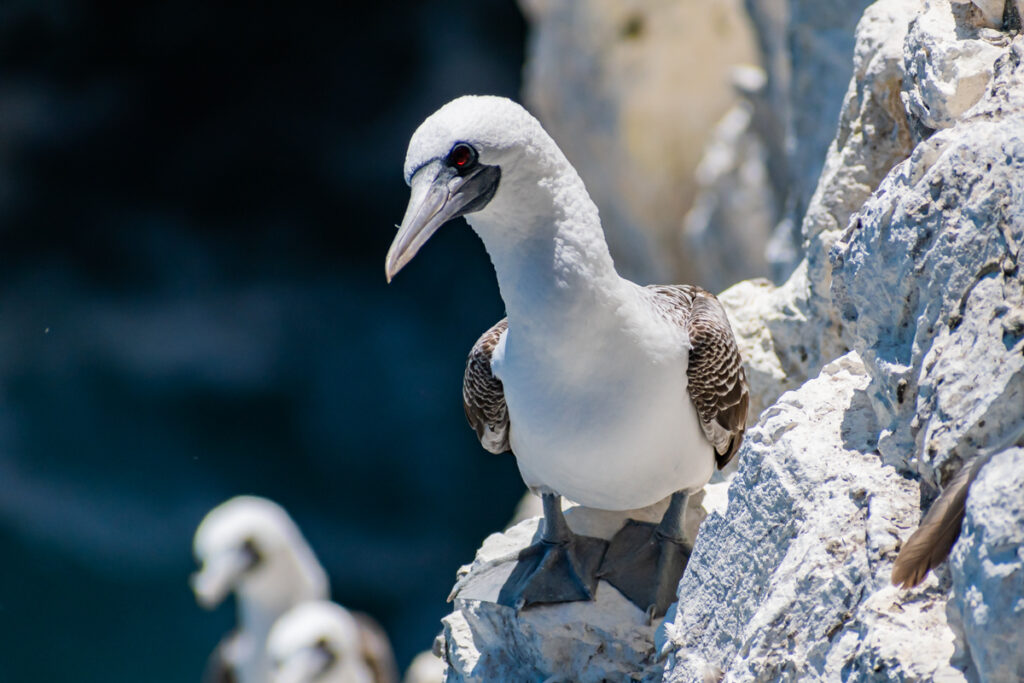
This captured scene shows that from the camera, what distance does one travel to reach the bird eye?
112 inches

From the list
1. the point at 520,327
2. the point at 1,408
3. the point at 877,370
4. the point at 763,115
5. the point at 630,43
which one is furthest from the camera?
the point at 1,408

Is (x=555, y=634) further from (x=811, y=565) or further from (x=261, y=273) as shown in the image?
(x=261, y=273)

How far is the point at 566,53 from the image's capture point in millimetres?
9617

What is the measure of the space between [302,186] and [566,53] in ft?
15.3

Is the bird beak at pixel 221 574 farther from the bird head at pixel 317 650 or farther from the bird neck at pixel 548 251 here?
the bird neck at pixel 548 251

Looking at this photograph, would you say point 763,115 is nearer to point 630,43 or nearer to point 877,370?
point 630,43

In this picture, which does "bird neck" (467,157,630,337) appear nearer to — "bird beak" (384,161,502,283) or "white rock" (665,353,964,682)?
"bird beak" (384,161,502,283)

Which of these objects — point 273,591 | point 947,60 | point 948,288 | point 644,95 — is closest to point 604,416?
point 948,288

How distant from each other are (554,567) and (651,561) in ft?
1.11

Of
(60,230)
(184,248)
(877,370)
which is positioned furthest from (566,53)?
(877,370)

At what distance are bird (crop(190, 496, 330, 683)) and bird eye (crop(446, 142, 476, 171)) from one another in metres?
5.20

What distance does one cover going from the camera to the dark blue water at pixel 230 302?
11031 millimetres

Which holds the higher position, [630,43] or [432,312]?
[630,43]

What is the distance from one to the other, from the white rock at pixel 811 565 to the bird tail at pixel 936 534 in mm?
52
